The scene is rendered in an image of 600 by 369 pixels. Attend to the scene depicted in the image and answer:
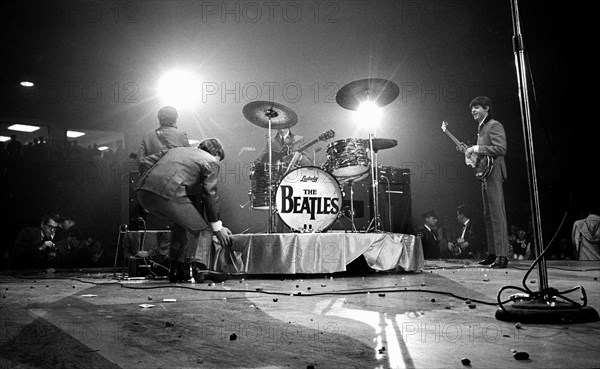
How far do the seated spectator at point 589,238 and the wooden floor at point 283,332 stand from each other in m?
5.99

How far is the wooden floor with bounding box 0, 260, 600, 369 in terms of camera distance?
5.02ft

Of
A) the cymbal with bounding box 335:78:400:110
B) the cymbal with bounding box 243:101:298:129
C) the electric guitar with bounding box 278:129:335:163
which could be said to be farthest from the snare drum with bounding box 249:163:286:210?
the cymbal with bounding box 335:78:400:110

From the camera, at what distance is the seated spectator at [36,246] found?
8438mm

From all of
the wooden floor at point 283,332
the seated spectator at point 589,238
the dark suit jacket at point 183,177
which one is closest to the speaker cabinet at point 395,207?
the seated spectator at point 589,238

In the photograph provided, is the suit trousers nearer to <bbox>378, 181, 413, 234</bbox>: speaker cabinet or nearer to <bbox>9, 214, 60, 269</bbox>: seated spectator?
<bbox>378, 181, 413, 234</bbox>: speaker cabinet

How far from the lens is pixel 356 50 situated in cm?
1009

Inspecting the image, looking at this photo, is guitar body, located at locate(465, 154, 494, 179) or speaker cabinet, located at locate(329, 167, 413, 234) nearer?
guitar body, located at locate(465, 154, 494, 179)

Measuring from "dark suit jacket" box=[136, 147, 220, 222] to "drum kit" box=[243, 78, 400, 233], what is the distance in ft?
3.31

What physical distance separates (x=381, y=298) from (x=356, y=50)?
25.7 ft

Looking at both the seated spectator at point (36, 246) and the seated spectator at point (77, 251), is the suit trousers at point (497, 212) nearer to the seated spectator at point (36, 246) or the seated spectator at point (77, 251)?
the seated spectator at point (77, 251)

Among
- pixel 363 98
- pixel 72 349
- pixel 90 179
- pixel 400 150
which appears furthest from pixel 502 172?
pixel 90 179

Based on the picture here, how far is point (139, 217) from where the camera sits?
653cm

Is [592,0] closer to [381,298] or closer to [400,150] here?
[400,150]

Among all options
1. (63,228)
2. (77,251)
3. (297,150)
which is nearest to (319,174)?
(297,150)
